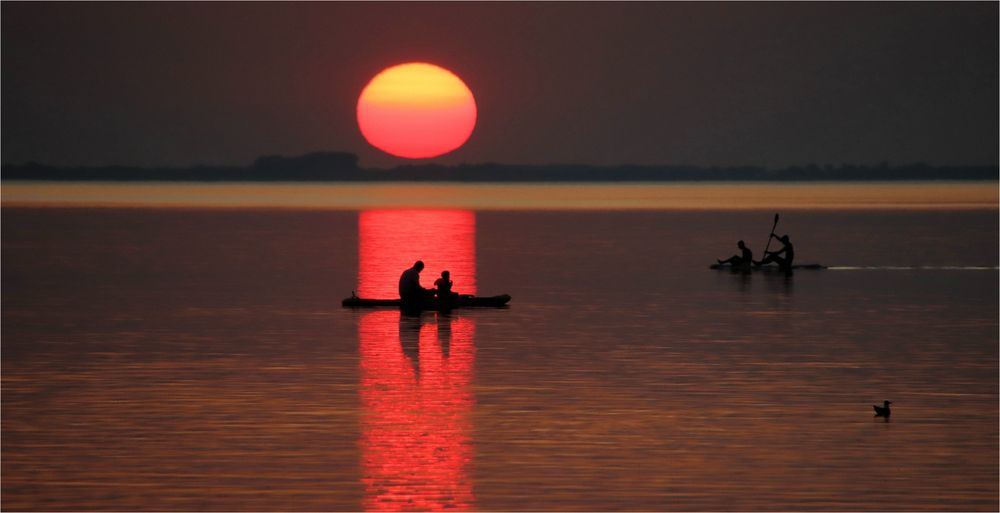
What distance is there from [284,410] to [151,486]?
424 centimetres

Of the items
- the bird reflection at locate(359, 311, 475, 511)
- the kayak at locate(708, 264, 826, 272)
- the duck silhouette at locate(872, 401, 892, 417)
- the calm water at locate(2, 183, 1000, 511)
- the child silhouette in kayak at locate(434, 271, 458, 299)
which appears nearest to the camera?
the bird reflection at locate(359, 311, 475, 511)

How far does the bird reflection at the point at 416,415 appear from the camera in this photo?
49.5ft

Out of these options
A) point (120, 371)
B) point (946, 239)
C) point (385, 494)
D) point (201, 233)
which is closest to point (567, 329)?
point (120, 371)

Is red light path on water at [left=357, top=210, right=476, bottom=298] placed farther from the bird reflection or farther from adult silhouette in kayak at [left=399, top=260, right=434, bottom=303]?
the bird reflection

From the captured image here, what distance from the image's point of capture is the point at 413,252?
55594 mm

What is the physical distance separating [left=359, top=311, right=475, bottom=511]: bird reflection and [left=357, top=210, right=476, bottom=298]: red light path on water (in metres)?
9.81

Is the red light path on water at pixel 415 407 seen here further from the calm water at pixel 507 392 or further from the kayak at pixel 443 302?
the kayak at pixel 443 302

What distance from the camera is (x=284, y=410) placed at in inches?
764

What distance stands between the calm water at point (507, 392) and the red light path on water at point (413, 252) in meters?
0.41

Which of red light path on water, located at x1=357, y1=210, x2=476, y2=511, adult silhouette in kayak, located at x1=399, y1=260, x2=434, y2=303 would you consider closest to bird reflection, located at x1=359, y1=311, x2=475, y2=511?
red light path on water, located at x1=357, y1=210, x2=476, y2=511

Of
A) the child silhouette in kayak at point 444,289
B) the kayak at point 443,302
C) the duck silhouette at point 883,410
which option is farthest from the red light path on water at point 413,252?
the duck silhouette at point 883,410

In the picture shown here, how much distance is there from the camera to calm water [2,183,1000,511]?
1530 cm

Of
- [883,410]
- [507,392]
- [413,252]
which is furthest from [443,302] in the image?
[413,252]

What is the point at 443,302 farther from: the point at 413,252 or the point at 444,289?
the point at 413,252
